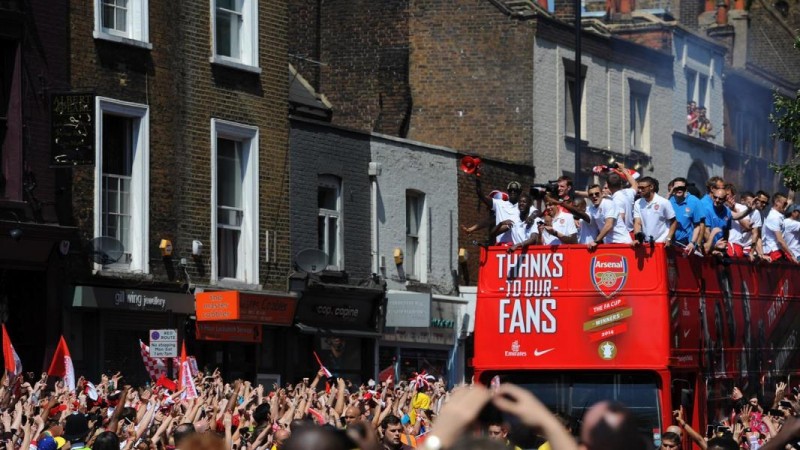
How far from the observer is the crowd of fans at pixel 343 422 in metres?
6.09

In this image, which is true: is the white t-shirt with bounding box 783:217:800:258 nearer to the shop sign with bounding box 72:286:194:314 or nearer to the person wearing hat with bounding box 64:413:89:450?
the shop sign with bounding box 72:286:194:314

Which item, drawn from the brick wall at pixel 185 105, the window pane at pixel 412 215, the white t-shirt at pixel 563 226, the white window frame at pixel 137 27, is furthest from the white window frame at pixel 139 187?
the white t-shirt at pixel 563 226

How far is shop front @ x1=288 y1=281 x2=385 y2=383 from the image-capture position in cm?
2958

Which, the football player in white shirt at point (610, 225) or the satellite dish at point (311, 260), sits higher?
the football player in white shirt at point (610, 225)

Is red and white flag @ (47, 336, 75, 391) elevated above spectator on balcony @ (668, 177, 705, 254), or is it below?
below

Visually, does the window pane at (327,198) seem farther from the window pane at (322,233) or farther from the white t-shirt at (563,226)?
the white t-shirt at (563,226)

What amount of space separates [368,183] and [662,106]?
1190cm

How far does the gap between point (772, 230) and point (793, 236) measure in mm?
729

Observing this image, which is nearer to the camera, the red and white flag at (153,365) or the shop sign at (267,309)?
the red and white flag at (153,365)

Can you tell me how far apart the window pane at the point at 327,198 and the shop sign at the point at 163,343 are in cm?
754

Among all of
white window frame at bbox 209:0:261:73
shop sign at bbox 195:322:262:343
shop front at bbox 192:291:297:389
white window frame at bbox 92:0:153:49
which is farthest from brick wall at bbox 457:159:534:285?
white window frame at bbox 92:0:153:49

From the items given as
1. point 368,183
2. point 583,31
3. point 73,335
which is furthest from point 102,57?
point 583,31

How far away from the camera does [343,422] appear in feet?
53.0

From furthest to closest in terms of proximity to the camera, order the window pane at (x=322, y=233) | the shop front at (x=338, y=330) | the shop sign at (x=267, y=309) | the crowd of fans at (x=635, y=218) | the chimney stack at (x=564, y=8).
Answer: the chimney stack at (x=564, y=8)
the window pane at (x=322, y=233)
the shop front at (x=338, y=330)
the shop sign at (x=267, y=309)
the crowd of fans at (x=635, y=218)
